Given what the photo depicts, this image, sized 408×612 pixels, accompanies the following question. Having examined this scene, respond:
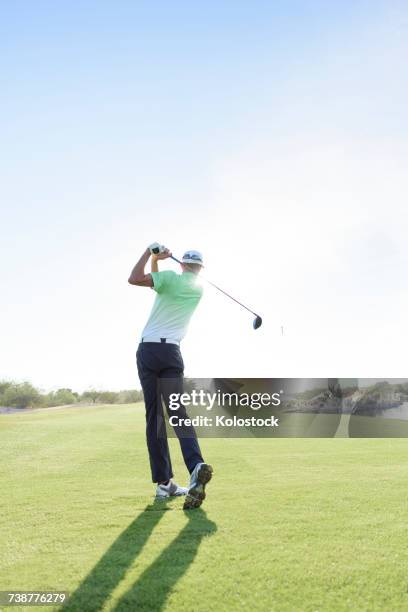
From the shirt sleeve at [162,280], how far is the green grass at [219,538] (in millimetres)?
2316

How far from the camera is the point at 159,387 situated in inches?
259

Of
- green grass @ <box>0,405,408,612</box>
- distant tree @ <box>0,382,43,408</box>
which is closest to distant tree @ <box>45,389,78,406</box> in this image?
distant tree @ <box>0,382,43,408</box>

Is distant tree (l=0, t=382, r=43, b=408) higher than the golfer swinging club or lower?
lower

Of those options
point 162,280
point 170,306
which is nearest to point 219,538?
point 170,306

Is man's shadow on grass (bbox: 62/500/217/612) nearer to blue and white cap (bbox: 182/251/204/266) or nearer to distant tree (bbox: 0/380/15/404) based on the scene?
blue and white cap (bbox: 182/251/204/266)

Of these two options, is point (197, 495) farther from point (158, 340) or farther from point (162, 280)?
point (162, 280)

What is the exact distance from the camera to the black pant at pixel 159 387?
647cm

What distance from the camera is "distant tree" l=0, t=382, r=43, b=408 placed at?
3744 cm

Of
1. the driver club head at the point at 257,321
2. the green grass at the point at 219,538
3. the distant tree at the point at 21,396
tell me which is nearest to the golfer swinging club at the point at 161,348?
the green grass at the point at 219,538

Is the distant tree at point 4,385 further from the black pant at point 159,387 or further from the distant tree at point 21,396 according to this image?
the black pant at point 159,387

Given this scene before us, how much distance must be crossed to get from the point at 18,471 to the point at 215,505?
3674mm

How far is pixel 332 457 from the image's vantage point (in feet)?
31.1

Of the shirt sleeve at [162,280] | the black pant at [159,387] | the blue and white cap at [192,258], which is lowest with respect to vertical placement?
the black pant at [159,387]

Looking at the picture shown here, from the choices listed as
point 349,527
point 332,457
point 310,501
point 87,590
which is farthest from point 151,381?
point 332,457
